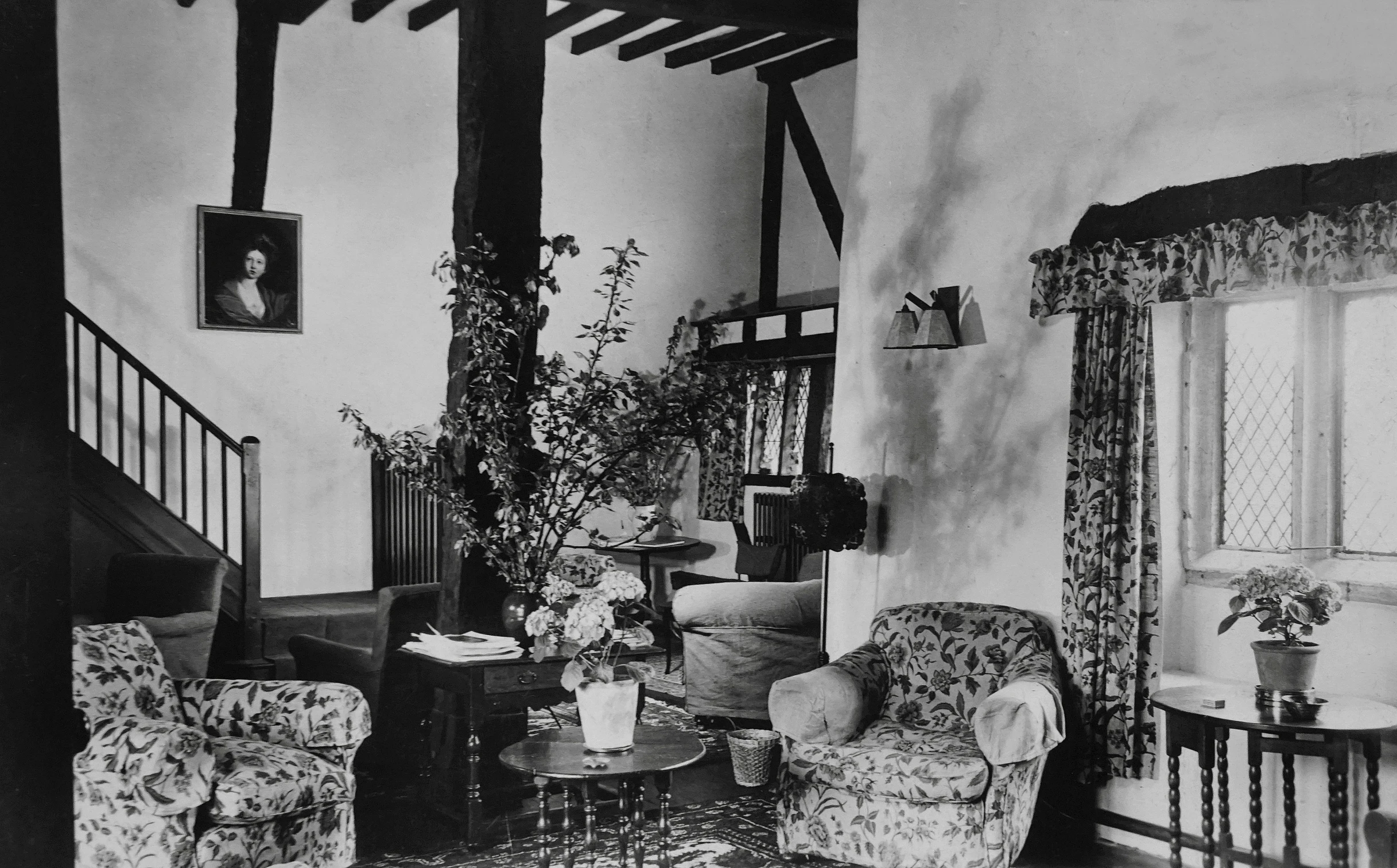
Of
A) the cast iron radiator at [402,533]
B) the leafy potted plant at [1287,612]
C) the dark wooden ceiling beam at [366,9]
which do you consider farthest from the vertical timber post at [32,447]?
the dark wooden ceiling beam at [366,9]

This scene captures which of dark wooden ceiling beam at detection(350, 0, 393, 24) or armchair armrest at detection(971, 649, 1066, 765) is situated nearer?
armchair armrest at detection(971, 649, 1066, 765)

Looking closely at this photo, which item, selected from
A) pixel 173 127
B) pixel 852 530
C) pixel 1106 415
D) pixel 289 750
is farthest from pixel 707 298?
pixel 289 750

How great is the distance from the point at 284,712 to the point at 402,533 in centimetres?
515

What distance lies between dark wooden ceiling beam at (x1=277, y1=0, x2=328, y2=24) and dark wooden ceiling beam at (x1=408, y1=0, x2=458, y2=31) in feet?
2.42

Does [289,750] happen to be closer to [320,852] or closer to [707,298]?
[320,852]

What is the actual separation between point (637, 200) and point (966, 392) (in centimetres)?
585

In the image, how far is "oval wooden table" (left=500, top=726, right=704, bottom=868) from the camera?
3508mm

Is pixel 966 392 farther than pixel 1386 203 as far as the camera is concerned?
Yes

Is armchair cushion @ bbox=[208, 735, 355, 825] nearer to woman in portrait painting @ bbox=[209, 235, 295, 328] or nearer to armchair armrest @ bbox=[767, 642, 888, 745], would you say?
armchair armrest @ bbox=[767, 642, 888, 745]

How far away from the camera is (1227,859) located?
3.93 m

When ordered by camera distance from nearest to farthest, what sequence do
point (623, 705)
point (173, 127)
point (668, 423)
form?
point (623, 705) < point (668, 423) < point (173, 127)

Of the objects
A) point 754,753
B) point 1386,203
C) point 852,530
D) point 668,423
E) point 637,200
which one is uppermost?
point 637,200

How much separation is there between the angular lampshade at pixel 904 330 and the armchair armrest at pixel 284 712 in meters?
2.64

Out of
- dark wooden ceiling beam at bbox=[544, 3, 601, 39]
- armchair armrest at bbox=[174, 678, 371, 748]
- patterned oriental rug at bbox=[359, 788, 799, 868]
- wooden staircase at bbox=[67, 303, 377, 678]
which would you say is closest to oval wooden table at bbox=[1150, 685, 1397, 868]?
patterned oriental rug at bbox=[359, 788, 799, 868]
